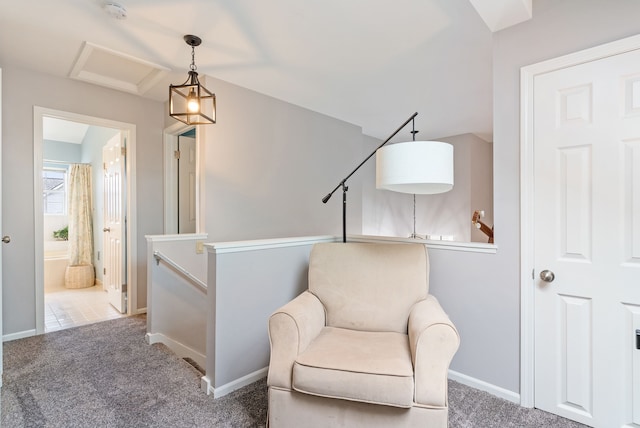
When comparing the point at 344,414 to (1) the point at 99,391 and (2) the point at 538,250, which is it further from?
(1) the point at 99,391

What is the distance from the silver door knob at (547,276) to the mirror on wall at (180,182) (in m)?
3.27

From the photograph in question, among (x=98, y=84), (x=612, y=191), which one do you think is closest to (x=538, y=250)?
(x=612, y=191)

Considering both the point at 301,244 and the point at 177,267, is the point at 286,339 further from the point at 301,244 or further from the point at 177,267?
the point at 177,267

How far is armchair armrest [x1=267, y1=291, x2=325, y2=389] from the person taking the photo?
1405mm

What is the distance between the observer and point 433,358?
1.29 meters

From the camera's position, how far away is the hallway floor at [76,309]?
3133 millimetres

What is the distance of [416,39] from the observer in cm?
222

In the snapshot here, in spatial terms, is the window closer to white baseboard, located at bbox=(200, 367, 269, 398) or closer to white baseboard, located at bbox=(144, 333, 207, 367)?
white baseboard, located at bbox=(144, 333, 207, 367)

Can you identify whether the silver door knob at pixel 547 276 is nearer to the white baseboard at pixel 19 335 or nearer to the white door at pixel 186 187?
the white door at pixel 186 187

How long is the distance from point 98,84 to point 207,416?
10.5 feet

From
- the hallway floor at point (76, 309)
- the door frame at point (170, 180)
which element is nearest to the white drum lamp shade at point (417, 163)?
the door frame at point (170, 180)

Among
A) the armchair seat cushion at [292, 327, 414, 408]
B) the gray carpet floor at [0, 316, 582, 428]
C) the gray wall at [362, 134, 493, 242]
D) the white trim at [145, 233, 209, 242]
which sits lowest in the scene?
the gray carpet floor at [0, 316, 582, 428]

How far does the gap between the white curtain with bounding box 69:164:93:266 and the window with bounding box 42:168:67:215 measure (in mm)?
973

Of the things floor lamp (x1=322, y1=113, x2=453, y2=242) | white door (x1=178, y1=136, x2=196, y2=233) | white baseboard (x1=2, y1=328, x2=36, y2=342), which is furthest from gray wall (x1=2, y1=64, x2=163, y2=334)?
floor lamp (x1=322, y1=113, x2=453, y2=242)
